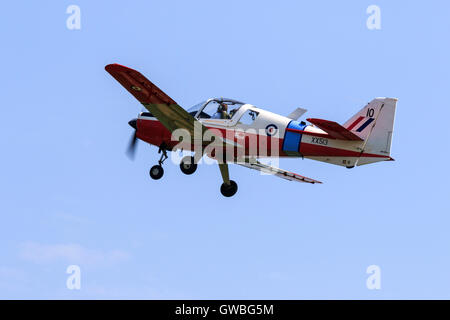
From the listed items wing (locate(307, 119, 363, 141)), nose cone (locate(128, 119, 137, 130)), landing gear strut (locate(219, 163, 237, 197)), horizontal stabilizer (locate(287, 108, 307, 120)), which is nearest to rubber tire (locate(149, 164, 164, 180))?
nose cone (locate(128, 119, 137, 130))

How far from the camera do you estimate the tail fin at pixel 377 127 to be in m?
25.7

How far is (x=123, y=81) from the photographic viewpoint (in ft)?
83.6

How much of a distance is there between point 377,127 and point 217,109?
473cm

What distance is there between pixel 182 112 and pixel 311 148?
150 inches

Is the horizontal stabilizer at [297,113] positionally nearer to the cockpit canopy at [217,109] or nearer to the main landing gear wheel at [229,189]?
the cockpit canopy at [217,109]

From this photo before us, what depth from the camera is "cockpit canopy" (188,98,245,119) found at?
2722cm

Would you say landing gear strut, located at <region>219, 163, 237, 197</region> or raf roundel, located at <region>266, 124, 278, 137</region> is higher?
raf roundel, located at <region>266, 124, 278, 137</region>

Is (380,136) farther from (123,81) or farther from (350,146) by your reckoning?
(123,81)

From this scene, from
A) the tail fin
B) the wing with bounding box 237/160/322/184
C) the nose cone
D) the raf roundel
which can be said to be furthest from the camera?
the wing with bounding box 237/160/322/184

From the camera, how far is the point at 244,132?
26906 millimetres

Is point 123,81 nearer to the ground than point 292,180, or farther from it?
farther from it

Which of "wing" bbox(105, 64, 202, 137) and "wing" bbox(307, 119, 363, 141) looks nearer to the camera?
"wing" bbox(105, 64, 202, 137)

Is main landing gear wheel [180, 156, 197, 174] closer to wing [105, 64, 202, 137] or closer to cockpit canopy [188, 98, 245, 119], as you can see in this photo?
wing [105, 64, 202, 137]
